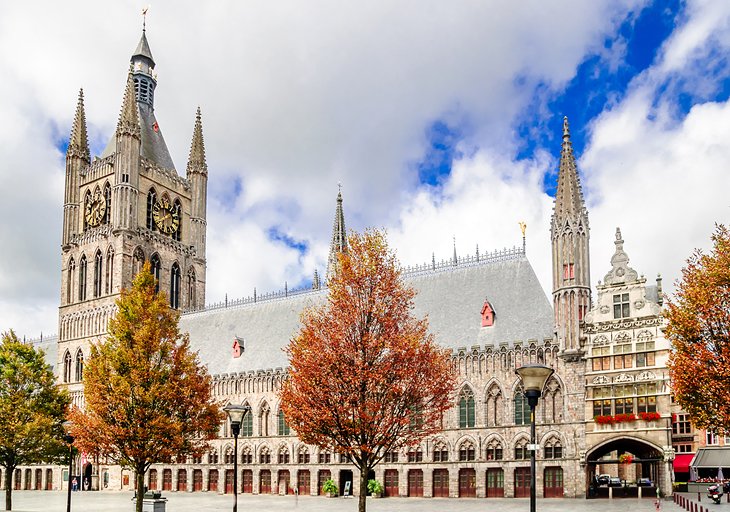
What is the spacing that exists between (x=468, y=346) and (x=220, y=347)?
27.3 m

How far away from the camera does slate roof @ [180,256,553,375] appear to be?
53.4 m

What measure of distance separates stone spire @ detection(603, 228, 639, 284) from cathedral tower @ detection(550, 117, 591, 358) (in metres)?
1.70

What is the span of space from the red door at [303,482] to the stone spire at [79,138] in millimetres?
42542

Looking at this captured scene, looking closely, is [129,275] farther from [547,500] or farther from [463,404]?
[547,500]

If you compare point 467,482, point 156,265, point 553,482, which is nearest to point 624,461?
point 553,482

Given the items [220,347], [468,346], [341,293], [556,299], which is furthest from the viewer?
[220,347]

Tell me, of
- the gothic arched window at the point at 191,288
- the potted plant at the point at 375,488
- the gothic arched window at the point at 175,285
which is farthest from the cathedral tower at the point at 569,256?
the gothic arched window at the point at 191,288

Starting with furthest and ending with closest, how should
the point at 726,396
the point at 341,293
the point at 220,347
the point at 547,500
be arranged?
the point at 220,347
the point at 547,500
the point at 341,293
the point at 726,396

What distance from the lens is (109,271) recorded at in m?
74.8

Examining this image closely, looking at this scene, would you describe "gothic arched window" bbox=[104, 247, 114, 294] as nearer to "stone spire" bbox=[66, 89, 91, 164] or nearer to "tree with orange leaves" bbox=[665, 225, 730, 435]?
"stone spire" bbox=[66, 89, 91, 164]

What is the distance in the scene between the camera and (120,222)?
74.5 m

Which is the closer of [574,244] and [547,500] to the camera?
[547,500]

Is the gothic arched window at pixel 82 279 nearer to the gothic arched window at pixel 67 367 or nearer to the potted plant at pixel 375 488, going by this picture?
the gothic arched window at pixel 67 367

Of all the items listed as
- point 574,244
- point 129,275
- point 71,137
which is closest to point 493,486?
point 574,244
